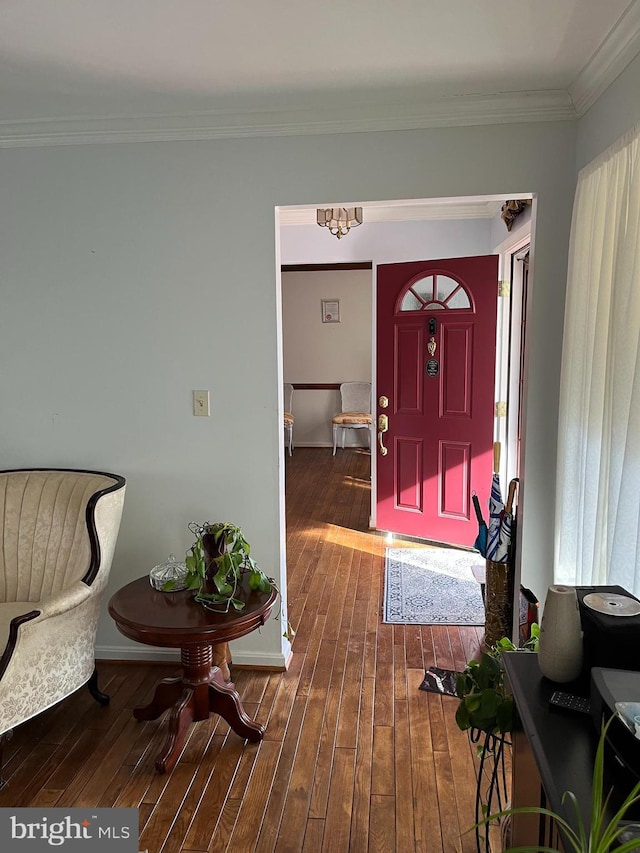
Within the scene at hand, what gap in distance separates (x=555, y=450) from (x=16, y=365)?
2.39 m

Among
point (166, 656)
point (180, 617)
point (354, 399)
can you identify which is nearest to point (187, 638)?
point (180, 617)

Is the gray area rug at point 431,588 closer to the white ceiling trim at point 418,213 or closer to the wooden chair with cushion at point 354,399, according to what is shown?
the white ceiling trim at point 418,213

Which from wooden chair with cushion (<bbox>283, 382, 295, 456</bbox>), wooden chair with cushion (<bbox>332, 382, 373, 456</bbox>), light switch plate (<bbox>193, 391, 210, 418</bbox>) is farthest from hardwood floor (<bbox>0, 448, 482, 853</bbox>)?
wooden chair with cushion (<bbox>332, 382, 373, 456</bbox>)

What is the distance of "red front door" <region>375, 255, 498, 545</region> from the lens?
4.06 m

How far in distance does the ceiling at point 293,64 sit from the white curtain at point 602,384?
38 centimetres

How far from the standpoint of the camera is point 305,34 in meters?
1.85

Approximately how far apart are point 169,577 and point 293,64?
6.29 ft

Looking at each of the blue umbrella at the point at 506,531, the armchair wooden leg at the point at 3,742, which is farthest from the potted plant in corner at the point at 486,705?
the armchair wooden leg at the point at 3,742

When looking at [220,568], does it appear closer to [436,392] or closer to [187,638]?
[187,638]

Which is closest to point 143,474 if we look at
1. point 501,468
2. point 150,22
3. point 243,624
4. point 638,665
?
point 243,624

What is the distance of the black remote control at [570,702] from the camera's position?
4.15 feet

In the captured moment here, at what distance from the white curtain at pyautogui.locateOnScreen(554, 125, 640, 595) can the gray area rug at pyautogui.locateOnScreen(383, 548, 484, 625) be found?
1128 mm

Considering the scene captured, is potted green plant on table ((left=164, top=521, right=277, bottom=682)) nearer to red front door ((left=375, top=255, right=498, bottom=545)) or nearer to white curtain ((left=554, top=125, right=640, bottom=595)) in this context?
white curtain ((left=554, top=125, right=640, bottom=595))

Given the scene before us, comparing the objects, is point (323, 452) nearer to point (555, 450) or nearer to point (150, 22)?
point (555, 450)
